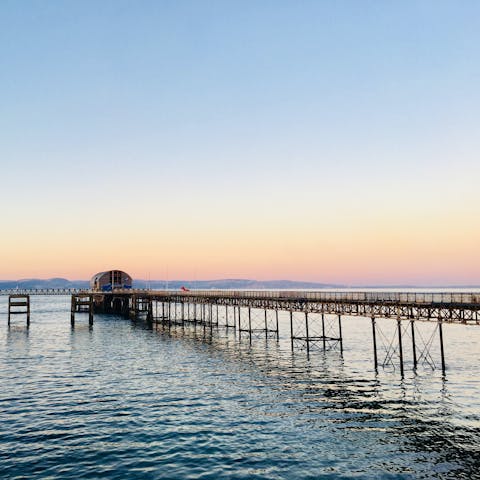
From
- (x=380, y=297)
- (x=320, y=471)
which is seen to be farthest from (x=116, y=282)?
(x=320, y=471)

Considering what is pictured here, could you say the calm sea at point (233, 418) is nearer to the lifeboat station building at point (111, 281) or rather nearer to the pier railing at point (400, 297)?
the pier railing at point (400, 297)

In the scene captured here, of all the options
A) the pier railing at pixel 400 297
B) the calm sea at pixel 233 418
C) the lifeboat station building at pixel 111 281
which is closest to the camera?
the calm sea at pixel 233 418

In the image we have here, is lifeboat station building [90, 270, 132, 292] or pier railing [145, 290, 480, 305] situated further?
lifeboat station building [90, 270, 132, 292]

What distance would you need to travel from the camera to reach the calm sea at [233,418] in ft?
71.2

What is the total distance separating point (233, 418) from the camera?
29281 millimetres

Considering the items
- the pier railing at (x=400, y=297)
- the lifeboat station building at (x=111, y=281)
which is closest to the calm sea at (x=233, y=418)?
A: the pier railing at (x=400, y=297)

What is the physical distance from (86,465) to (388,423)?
746 inches

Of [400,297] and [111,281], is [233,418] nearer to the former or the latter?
[400,297]

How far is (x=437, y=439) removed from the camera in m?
25.5

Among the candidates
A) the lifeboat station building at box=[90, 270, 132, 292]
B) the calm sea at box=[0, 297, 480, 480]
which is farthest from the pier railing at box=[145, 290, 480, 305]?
the lifeboat station building at box=[90, 270, 132, 292]

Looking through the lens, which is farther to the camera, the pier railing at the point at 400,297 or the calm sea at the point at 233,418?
the pier railing at the point at 400,297

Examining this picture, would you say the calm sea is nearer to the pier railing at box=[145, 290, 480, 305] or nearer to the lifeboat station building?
the pier railing at box=[145, 290, 480, 305]

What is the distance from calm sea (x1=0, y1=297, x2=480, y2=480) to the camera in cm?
2170

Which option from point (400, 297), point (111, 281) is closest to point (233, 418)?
point (400, 297)
